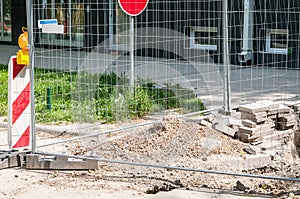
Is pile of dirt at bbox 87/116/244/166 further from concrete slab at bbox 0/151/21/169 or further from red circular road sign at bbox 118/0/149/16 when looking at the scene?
red circular road sign at bbox 118/0/149/16

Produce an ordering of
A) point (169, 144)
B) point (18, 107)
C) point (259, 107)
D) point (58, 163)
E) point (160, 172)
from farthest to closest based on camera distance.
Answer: point (259, 107) < point (169, 144) < point (18, 107) < point (58, 163) < point (160, 172)

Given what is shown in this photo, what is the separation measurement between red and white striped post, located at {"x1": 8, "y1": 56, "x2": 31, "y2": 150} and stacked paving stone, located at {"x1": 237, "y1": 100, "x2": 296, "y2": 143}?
9.37 ft

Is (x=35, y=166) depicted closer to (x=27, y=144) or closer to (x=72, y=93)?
(x=27, y=144)

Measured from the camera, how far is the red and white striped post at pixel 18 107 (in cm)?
686

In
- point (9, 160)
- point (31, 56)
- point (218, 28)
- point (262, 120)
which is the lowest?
point (9, 160)

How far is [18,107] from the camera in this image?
6922 millimetres

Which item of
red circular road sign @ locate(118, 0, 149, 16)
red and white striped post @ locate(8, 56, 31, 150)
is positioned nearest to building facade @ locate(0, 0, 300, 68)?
red circular road sign @ locate(118, 0, 149, 16)

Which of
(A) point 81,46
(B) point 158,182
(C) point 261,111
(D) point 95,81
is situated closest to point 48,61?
(D) point 95,81

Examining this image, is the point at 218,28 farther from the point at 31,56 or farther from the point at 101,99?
the point at 31,56

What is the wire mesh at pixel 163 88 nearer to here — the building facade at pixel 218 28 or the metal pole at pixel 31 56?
the building facade at pixel 218 28

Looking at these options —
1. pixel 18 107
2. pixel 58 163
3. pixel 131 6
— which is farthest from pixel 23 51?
pixel 131 6

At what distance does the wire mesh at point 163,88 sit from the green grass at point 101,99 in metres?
0.02

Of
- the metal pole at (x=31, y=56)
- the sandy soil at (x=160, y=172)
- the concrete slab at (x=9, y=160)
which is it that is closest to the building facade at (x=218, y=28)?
the sandy soil at (x=160, y=172)

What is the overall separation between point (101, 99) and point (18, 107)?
2.83 metres
